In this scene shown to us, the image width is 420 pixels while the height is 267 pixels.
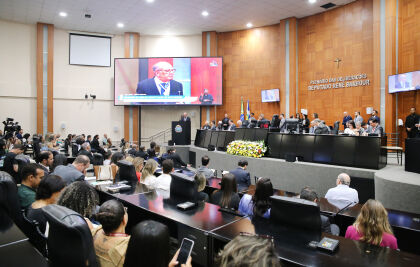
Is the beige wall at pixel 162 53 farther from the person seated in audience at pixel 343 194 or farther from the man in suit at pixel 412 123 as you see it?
the person seated in audience at pixel 343 194

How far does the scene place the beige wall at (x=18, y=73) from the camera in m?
14.0

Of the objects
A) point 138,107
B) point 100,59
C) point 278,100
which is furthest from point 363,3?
point 100,59

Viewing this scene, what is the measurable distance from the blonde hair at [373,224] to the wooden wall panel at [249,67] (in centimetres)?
1192

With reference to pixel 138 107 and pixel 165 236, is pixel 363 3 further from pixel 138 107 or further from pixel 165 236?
pixel 165 236

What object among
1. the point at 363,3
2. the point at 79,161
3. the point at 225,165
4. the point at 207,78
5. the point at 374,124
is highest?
the point at 363,3

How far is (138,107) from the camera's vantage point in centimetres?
1614

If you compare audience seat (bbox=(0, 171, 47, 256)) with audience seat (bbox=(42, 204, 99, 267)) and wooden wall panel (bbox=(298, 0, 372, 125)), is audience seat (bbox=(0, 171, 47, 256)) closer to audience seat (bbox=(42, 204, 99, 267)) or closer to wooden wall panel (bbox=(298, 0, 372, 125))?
audience seat (bbox=(42, 204, 99, 267))

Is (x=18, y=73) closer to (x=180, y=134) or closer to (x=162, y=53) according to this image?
(x=162, y=53)

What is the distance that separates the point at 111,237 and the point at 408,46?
11869mm

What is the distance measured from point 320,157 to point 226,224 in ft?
18.7

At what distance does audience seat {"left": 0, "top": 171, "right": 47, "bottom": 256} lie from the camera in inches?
86.9

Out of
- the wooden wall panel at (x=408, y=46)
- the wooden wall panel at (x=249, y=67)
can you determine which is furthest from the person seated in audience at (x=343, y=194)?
the wooden wall panel at (x=249, y=67)

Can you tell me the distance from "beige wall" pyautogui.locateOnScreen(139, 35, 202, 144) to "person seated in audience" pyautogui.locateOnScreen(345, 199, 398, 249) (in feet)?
46.3

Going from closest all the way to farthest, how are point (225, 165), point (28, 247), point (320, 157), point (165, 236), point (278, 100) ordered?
point (165, 236), point (28, 247), point (320, 157), point (225, 165), point (278, 100)
